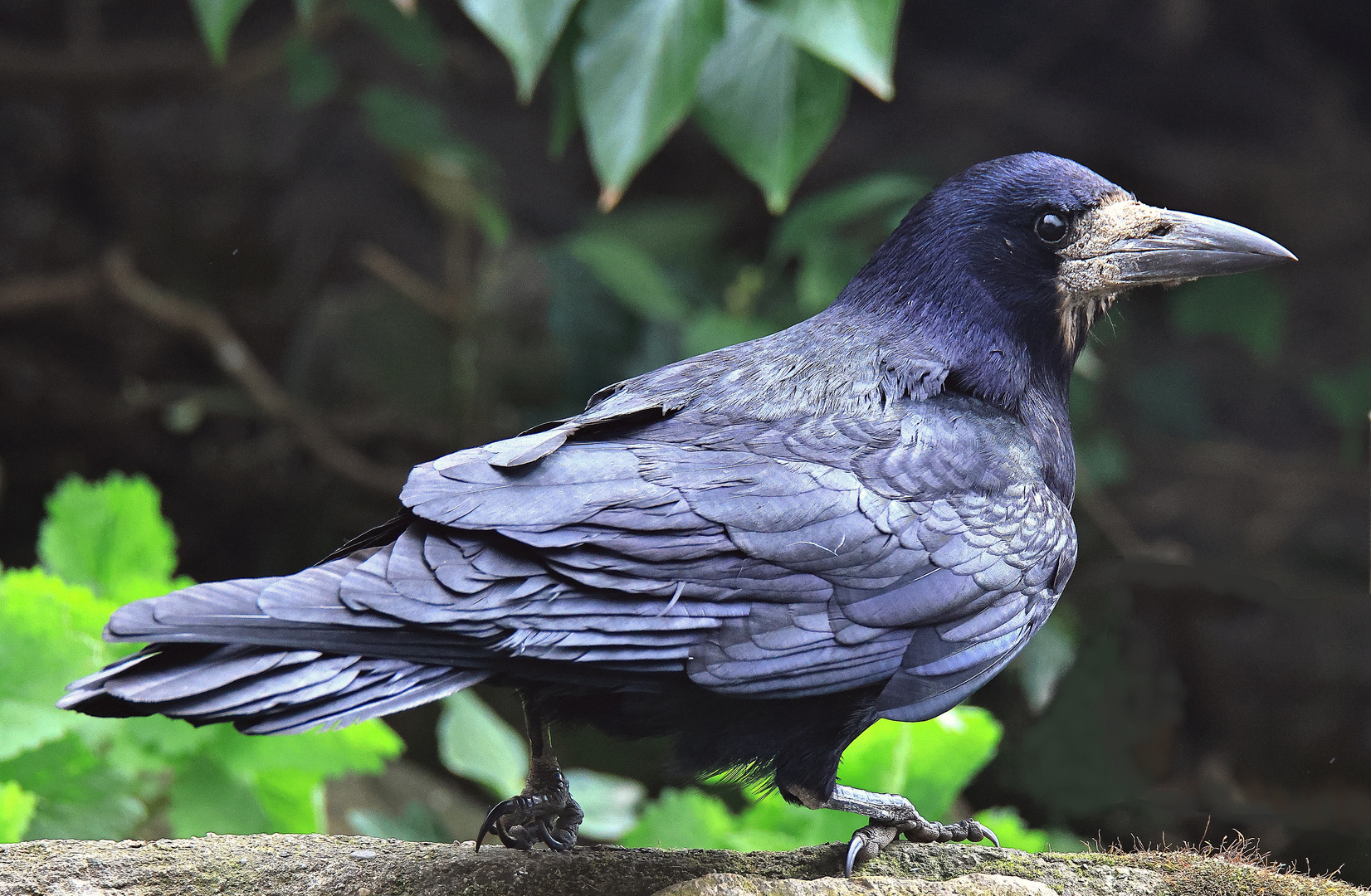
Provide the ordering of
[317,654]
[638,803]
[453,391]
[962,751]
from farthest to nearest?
[453,391] < [638,803] < [962,751] < [317,654]

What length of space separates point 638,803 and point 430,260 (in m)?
3.16

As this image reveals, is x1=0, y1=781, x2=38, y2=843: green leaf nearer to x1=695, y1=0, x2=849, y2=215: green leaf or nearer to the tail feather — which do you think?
the tail feather

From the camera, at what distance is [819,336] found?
2721 millimetres

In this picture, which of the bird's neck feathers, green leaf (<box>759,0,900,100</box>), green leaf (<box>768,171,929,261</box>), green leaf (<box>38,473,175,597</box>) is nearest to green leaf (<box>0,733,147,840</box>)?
green leaf (<box>38,473,175,597</box>)

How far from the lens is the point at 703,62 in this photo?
136 inches

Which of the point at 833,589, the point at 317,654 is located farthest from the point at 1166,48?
the point at 317,654

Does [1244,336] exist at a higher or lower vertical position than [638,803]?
higher

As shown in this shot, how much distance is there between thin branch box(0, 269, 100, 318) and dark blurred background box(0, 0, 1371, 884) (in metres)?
0.01

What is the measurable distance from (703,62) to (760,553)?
175cm

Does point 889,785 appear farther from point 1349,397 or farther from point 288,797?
point 1349,397

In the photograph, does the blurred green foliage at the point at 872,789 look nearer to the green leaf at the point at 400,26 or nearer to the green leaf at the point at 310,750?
the green leaf at the point at 310,750

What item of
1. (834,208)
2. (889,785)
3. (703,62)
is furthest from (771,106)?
(889,785)

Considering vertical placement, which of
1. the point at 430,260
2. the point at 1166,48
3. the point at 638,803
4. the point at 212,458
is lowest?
the point at 638,803

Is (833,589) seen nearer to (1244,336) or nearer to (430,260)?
(1244,336)
